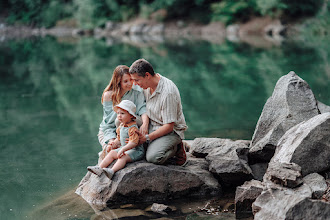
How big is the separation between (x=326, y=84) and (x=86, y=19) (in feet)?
106

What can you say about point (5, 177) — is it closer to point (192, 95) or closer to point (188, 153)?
point (188, 153)

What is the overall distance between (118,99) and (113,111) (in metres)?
0.18

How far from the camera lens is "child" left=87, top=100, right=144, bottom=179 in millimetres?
4852

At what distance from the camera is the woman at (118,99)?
17.0 feet

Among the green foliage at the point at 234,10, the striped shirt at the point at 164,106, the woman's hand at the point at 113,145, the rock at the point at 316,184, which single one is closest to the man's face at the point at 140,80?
the striped shirt at the point at 164,106

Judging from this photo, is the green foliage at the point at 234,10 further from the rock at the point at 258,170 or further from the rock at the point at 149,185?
the rock at the point at 149,185

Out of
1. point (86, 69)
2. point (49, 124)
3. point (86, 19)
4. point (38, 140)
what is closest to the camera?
point (38, 140)

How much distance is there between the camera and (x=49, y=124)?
30.5 feet

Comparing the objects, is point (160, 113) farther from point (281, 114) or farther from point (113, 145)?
point (281, 114)

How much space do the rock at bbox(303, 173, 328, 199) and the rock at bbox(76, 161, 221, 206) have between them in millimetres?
1133

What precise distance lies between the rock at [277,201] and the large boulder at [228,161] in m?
0.88

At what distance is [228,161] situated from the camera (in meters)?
5.01

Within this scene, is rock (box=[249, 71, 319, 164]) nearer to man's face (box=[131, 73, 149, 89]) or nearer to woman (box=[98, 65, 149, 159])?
woman (box=[98, 65, 149, 159])

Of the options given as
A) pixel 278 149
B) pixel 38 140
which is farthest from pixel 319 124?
pixel 38 140
